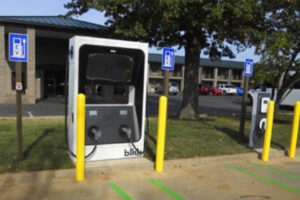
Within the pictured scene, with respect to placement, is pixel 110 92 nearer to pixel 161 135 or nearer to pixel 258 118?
pixel 161 135

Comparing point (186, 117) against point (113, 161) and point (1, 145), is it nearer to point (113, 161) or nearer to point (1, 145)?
point (113, 161)

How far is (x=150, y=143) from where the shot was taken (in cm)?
688

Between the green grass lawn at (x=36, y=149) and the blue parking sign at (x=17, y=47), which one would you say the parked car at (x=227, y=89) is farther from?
the blue parking sign at (x=17, y=47)

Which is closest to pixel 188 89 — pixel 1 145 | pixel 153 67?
pixel 1 145

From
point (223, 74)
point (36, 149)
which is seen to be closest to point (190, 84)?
point (36, 149)

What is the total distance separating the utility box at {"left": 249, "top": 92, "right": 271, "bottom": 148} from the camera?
6887 millimetres

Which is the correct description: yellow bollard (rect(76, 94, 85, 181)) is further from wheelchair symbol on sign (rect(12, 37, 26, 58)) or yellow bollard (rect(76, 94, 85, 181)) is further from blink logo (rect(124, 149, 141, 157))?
wheelchair symbol on sign (rect(12, 37, 26, 58))

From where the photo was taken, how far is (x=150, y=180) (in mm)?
4758

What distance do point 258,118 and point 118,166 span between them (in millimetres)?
4049

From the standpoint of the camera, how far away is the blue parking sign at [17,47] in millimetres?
4637

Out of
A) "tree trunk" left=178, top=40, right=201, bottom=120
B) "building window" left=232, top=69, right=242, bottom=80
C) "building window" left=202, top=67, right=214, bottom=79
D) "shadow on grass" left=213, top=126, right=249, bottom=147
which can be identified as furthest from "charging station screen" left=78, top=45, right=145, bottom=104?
"building window" left=232, top=69, right=242, bottom=80

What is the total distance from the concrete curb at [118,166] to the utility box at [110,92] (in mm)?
278

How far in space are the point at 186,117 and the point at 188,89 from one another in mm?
1200

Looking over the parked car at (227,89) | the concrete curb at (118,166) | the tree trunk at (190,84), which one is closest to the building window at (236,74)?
the parked car at (227,89)
